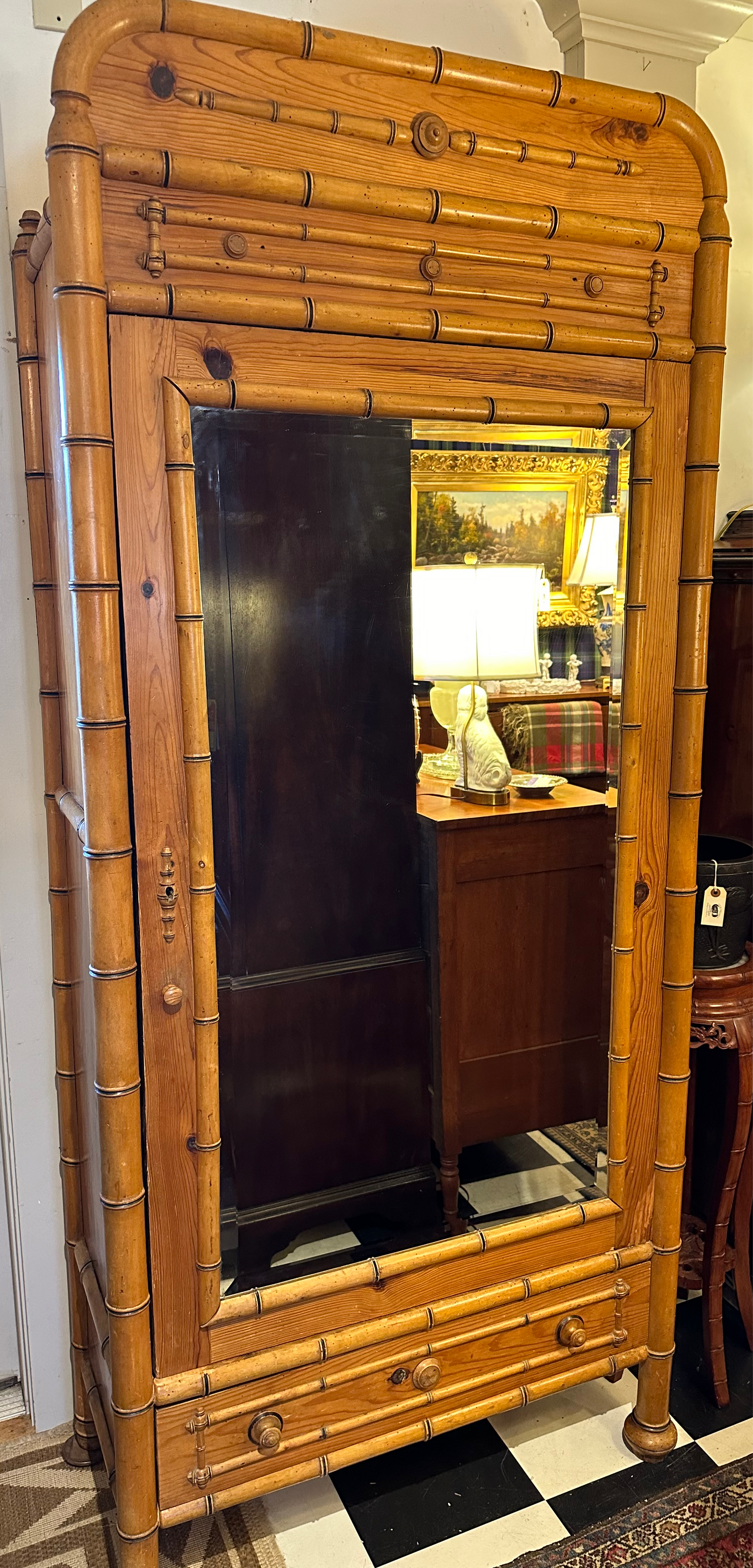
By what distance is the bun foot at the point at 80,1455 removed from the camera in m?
1.81

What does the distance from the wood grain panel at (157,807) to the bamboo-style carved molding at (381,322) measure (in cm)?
3

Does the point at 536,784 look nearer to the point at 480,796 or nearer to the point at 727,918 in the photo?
the point at 480,796

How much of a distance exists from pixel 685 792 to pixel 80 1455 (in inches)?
60.7

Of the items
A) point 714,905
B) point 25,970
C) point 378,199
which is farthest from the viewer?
point 714,905

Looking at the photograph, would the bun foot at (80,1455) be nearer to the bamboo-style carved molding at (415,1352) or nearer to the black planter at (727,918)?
the bamboo-style carved molding at (415,1352)

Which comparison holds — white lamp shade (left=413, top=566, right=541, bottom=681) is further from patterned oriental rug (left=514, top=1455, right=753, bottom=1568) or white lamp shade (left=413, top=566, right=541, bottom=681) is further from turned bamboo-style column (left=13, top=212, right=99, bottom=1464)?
patterned oriental rug (left=514, top=1455, right=753, bottom=1568)

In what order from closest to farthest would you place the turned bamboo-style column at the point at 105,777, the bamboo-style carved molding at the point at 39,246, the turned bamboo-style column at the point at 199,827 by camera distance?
the turned bamboo-style column at the point at 105,777 → the turned bamboo-style column at the point at 199,827 → the bamboo-style carved molding at the point at 39,246

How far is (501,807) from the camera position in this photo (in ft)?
5.31

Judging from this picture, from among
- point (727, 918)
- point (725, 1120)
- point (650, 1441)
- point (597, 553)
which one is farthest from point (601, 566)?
point (650, 1441)

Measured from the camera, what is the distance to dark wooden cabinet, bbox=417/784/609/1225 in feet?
5.32

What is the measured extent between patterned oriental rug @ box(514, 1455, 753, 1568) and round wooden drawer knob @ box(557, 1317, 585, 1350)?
0.86 ft

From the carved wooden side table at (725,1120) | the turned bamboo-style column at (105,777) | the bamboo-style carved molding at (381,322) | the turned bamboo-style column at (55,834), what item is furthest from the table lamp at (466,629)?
the carved wooden side table at (725,1120)

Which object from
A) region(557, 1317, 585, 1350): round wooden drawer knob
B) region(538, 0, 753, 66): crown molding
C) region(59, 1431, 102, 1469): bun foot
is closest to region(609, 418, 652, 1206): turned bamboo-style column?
region(557, 1317, 585, 1350): round wooden drawer knob

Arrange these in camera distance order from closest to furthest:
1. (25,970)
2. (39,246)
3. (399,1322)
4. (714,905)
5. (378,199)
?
(378,199) → (39,246) → (399,1322) → (25,970) → (714,905)
